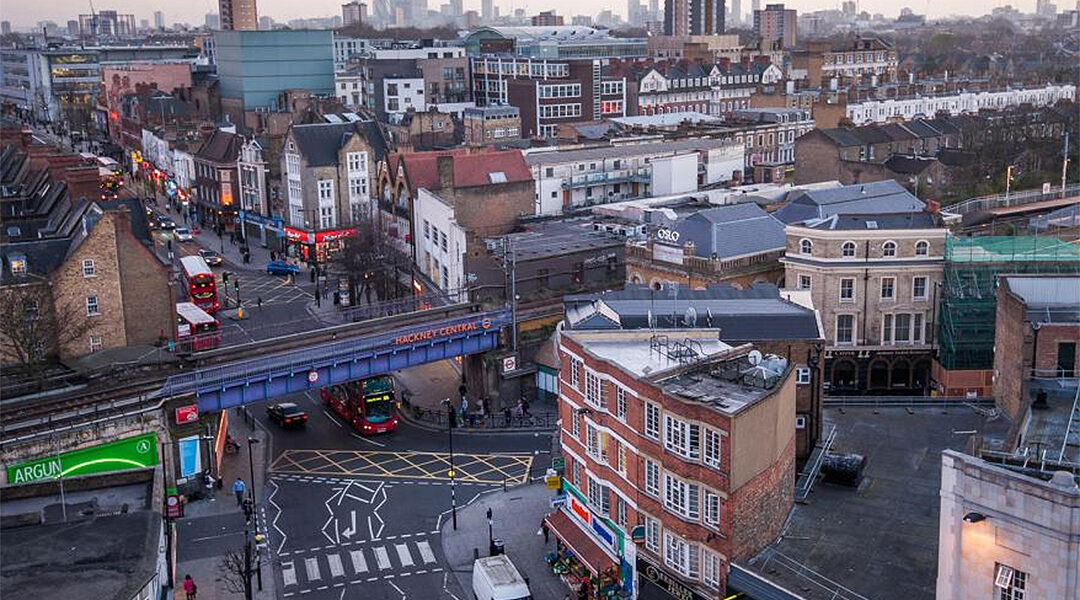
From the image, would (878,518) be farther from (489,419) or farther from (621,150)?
(621,150)

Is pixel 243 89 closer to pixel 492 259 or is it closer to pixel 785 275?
pixel 492 259

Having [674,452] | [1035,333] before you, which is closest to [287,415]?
[674,452]

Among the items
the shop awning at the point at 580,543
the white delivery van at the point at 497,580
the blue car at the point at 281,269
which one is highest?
the blue car at the point at 281,269

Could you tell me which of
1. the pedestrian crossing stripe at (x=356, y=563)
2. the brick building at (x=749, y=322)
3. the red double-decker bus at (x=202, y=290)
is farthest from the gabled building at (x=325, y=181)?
the pedestrian crossing stripe at (x=356, y=563)

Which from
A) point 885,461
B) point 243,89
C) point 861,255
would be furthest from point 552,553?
point 243,89

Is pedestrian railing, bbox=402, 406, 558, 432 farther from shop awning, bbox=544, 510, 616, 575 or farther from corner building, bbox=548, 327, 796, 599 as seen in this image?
corner building, bbox=548, 327, 796, 599

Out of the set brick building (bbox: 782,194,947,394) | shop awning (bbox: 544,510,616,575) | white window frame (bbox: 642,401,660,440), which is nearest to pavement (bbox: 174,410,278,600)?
shop awning (bbox: 544,510,616,575)

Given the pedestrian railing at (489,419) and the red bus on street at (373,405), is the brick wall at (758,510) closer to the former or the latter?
the pedestrian railing at (489,419)
